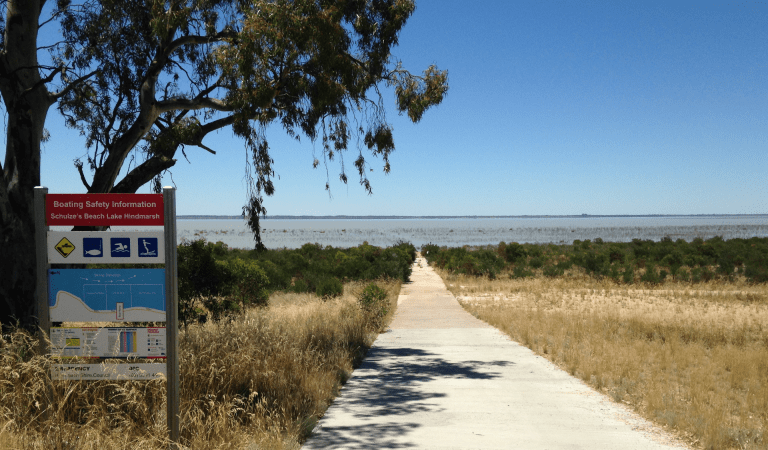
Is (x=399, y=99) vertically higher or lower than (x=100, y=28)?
lower

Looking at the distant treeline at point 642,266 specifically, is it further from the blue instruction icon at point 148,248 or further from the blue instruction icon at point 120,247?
the blue instruction icon at point 120,247

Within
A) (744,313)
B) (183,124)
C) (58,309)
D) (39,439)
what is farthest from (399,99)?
(744,313)

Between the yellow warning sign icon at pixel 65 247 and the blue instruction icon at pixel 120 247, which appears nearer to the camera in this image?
the blue instruction icon at pixel 120 247

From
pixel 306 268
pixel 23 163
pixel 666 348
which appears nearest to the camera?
pixel 23 163

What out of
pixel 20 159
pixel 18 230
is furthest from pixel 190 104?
pixel 18 230

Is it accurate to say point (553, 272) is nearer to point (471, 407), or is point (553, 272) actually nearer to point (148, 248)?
point (471, 407)

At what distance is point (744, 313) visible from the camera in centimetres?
1619

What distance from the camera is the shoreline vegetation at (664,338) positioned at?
245 inches

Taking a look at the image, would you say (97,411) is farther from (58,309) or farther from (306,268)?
(306,268)

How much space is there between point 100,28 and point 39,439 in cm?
777

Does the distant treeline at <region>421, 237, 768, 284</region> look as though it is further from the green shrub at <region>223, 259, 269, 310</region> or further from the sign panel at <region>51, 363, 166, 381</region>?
the sign panel at <region>51, 363, 166, 381</region>

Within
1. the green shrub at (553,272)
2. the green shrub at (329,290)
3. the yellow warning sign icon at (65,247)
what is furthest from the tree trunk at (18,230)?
the green shrub at (553,272)

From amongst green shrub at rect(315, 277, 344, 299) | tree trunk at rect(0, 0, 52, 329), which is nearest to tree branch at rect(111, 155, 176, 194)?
tree trunk at rect(0, 0, 52, 329)

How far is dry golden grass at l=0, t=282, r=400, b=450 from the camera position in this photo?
173 inches
